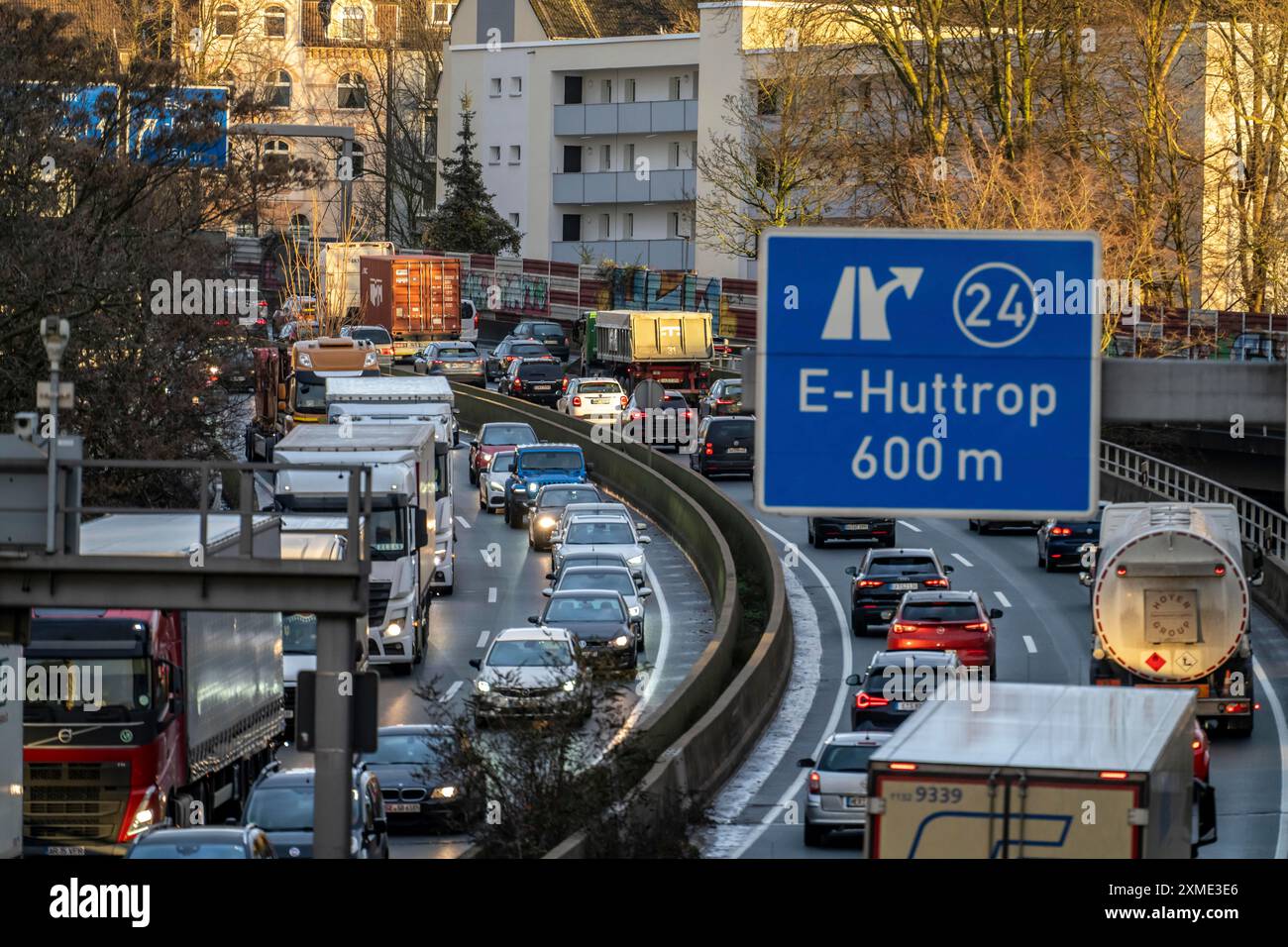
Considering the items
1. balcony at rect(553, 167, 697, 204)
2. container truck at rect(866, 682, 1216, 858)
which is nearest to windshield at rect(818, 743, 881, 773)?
container truck at rect(866, 682, 1216, 858)

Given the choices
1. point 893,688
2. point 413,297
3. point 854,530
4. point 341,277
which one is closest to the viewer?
point 893,688

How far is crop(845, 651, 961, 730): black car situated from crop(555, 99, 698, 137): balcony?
67093 mm

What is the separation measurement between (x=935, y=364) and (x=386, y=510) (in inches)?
997

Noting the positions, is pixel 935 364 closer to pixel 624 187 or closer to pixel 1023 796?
pixel 1023 796

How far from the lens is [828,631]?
4066 centimetres

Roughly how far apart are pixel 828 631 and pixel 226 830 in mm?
22867

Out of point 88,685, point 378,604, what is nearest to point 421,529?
point 378,604

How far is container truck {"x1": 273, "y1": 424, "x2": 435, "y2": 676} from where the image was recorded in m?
35.5

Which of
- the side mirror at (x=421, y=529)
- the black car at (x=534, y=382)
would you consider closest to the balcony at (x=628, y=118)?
the black car at (x=534, y=382)

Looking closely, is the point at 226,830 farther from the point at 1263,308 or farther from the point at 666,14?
the point at 666,14

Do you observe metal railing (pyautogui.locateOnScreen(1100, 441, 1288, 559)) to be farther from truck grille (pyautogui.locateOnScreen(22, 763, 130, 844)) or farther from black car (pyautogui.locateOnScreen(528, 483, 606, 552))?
truck grille (pyautogui.locateOnScreen(22, 763, 130, 844))

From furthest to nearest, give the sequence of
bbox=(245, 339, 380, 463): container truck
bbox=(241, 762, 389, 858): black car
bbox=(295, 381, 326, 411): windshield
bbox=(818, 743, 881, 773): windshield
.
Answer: bbox=(245, 339, 380, 463): container truck < bbox=(295, 381, 326, 411): windshield < bbox=(818, 743, 881, 773): windshield < bbox=(241, 762, 389, 858): black car

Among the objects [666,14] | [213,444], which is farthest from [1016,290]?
[666,14]

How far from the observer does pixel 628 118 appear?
9838cm
